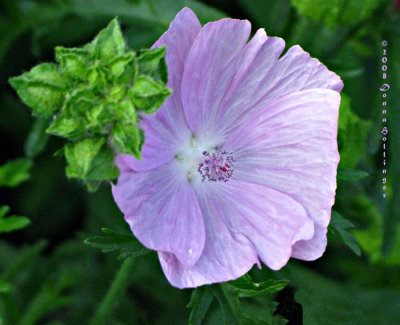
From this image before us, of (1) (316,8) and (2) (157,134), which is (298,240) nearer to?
(2) (157,134)

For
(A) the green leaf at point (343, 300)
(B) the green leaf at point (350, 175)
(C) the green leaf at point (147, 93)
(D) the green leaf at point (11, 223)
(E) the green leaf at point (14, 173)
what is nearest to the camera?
(C) the green leaf at point (147, 93)

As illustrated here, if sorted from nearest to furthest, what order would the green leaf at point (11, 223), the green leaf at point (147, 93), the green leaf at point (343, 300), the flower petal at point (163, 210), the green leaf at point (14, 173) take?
the green leaf at point (147, 93) < the flower petal at point (163, 210) < the green leaf at point (11, 223) < the green leaf at point (14, 173) < the green leaf at point (343, 300)

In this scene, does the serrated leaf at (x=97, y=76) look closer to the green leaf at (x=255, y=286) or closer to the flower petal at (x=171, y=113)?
the flower petal at (x=171, y=113)

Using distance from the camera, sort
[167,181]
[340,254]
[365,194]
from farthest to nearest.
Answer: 1. [340,254]
2. [365,194]
3. [167,181]

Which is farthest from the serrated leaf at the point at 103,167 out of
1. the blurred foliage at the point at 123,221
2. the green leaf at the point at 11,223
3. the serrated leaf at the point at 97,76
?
the green leaf at the point at 11,223

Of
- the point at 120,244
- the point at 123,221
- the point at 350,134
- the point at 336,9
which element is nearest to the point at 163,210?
the point at 120,244

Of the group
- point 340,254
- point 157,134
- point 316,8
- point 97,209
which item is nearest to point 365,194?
point 340,254

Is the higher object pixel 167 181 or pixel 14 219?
pixel 167 181
